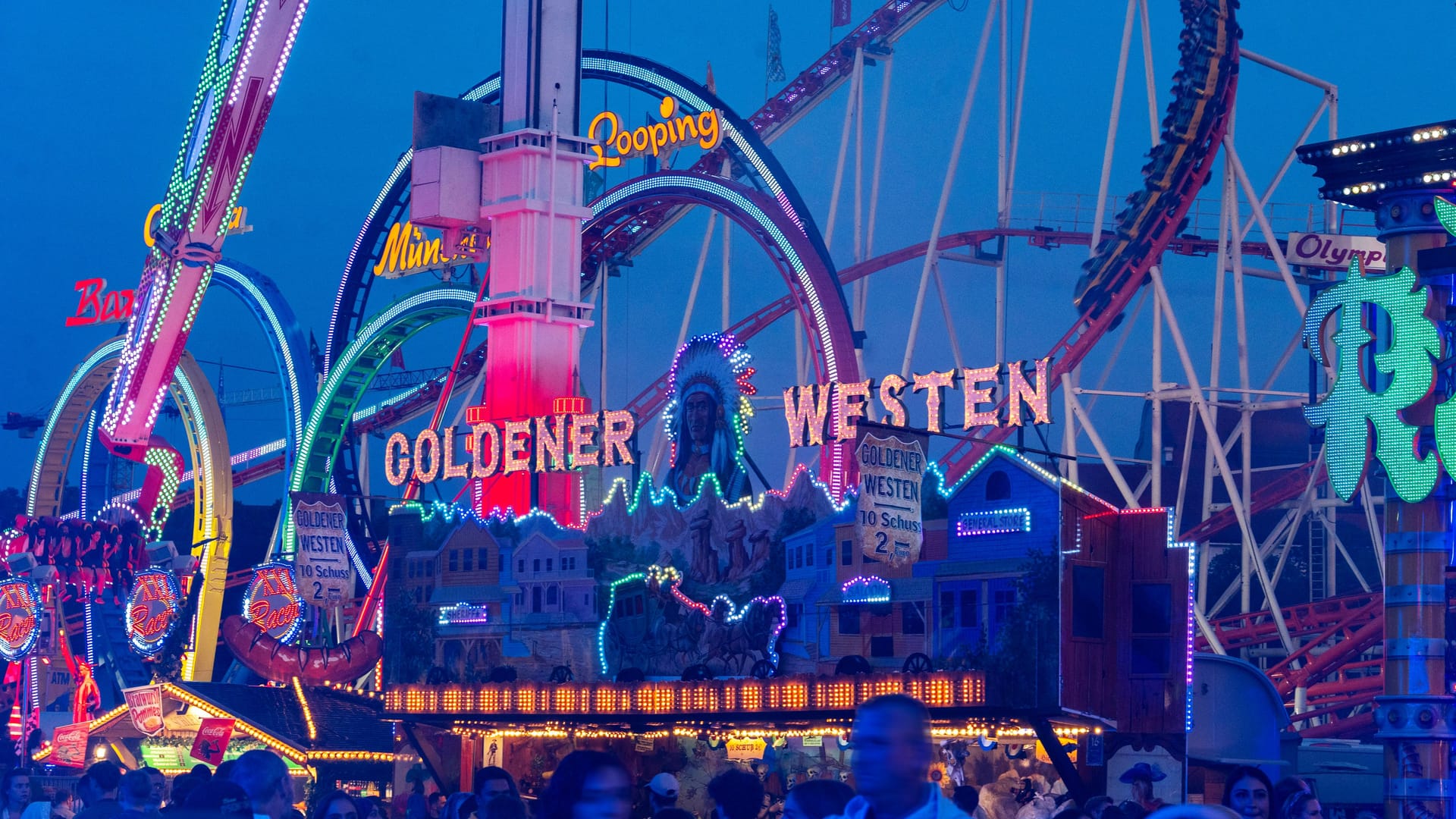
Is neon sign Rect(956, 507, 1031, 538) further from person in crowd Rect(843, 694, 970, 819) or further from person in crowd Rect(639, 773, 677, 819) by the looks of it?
person in crowd Rect(843, 694, 970, 819)

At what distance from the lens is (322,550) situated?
92.8 feet

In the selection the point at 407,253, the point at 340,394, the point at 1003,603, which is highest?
the point at 407,253

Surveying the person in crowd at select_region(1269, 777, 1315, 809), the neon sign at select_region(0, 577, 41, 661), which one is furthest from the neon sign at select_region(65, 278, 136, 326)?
the person in crowd at select_region(1269, 777, 1315, 809)

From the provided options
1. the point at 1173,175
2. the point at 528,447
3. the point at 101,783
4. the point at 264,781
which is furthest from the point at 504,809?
the point at 1173,175

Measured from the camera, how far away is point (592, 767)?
5.31 meters

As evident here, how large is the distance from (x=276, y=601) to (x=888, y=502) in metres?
12.5

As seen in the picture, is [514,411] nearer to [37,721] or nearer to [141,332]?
→ [141,332]

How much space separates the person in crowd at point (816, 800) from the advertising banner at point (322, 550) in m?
22.1

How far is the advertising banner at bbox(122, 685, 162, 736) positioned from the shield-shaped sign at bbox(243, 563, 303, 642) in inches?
70.0

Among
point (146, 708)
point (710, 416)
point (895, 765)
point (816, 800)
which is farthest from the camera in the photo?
point (146, 708)

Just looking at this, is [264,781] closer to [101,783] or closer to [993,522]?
[101,783]

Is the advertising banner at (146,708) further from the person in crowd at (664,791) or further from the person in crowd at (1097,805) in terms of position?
the person in crowd at (664,791)

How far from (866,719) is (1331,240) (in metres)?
26.3

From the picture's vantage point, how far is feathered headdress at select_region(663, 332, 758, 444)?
24.4 metres
